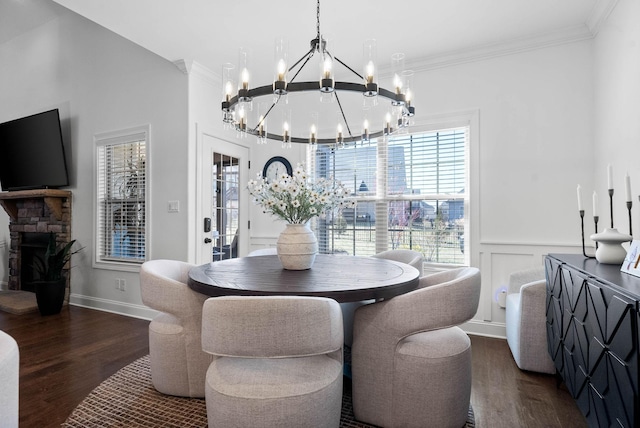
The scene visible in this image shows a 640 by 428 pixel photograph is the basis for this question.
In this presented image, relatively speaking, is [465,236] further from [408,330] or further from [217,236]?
[217,236]

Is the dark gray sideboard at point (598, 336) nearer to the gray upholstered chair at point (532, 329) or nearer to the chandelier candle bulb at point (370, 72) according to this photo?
the gray upholstered chair at point (532, 329)

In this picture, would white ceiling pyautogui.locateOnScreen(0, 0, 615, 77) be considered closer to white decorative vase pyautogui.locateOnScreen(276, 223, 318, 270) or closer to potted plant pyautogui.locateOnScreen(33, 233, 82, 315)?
white decorative vase pyautogui.locateOnScreen(276, 223, 318, 270)

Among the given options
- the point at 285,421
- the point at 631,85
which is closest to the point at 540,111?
the point at 631,85

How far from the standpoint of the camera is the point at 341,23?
300 centimetres

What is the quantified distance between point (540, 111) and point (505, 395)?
237 centimetres

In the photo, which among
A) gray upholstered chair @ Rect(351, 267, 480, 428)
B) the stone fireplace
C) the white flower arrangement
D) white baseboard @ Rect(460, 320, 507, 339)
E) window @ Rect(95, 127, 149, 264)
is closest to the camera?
gray upholstered chair @ Rect(351, 267, 480, 428)

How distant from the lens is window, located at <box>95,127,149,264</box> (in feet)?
13.3

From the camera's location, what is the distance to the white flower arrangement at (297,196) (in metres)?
2.28

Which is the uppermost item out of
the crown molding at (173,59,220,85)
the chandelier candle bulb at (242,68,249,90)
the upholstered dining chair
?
the crown molding at (173,59,220,85)

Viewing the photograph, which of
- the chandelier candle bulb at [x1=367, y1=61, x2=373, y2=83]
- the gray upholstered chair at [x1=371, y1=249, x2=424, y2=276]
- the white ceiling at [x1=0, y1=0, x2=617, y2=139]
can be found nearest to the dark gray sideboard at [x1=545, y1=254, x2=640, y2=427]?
the gray upholstered chair at [x1=371, y1=249, x2=424, y2=276]

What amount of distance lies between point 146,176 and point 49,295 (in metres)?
1.70

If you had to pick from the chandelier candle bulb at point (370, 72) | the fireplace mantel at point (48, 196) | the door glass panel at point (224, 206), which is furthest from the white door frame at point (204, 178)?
the chandelier candle bulb at point (370, 72)

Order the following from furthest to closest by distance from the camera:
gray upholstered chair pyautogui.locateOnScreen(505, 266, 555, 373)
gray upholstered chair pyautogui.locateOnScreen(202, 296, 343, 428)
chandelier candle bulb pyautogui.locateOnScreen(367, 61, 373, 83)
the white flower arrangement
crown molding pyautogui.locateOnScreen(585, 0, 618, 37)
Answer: crown molding pyautogui.locateOnScreen(585, 0, 618, 37), gray upholstered chair pyautogui.locateOnScreen(505, 266, 555, 373), the white flower arrangement, chandelier candle bulb pyautogui.locateOnScreen(367, 61, 373, 83), gray upholstered chair pyautogui.locateOnScreen(202, 296, 343, 428)

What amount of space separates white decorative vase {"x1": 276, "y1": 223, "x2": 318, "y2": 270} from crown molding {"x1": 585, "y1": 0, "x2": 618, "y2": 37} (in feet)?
8.88
